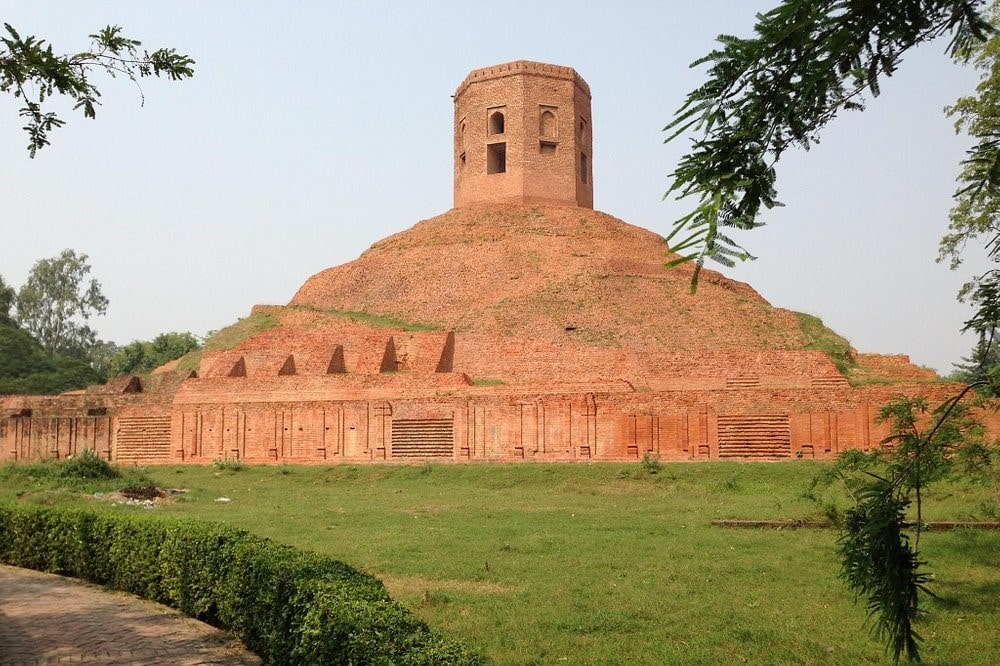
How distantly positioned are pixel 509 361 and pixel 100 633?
1681 centimetres

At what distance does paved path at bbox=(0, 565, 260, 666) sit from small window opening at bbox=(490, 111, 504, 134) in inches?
1008

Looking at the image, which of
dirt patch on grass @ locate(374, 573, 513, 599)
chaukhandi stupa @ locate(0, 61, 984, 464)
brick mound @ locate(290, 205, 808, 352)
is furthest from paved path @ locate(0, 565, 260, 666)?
brick mound @ locate(290, 205, 808, 352)

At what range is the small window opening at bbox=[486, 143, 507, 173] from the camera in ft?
105

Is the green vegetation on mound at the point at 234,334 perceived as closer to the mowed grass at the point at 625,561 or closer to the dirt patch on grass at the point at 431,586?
the mowed grass at the point at 625,561

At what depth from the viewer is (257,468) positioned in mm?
20500

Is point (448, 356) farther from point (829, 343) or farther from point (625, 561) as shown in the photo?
point (625, 561)

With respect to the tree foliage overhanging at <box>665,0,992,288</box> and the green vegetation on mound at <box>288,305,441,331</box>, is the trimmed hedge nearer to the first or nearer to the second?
the tree foliage overhanging at <box>665,0,992,288</box>

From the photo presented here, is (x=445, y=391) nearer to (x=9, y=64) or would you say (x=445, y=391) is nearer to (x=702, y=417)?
(x=702, y=417)

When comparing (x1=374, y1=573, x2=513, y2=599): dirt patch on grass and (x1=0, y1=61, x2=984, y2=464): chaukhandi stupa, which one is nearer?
(x1=374, y1=573, x2=513, y2=599): dirt patch on grass

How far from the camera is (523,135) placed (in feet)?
102

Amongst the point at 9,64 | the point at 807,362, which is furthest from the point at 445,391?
the point at 9,64

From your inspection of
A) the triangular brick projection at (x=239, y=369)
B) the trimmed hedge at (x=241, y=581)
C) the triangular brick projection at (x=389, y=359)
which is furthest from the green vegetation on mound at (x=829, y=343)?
the trimmed hedge at (x=241, y=581)

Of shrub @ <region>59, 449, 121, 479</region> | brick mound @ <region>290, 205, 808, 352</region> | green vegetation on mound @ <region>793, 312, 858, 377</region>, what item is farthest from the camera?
brick mound @ <region>290, 205, 808, 352</region>

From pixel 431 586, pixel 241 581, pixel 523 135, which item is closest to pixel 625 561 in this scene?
pixel 431 586
